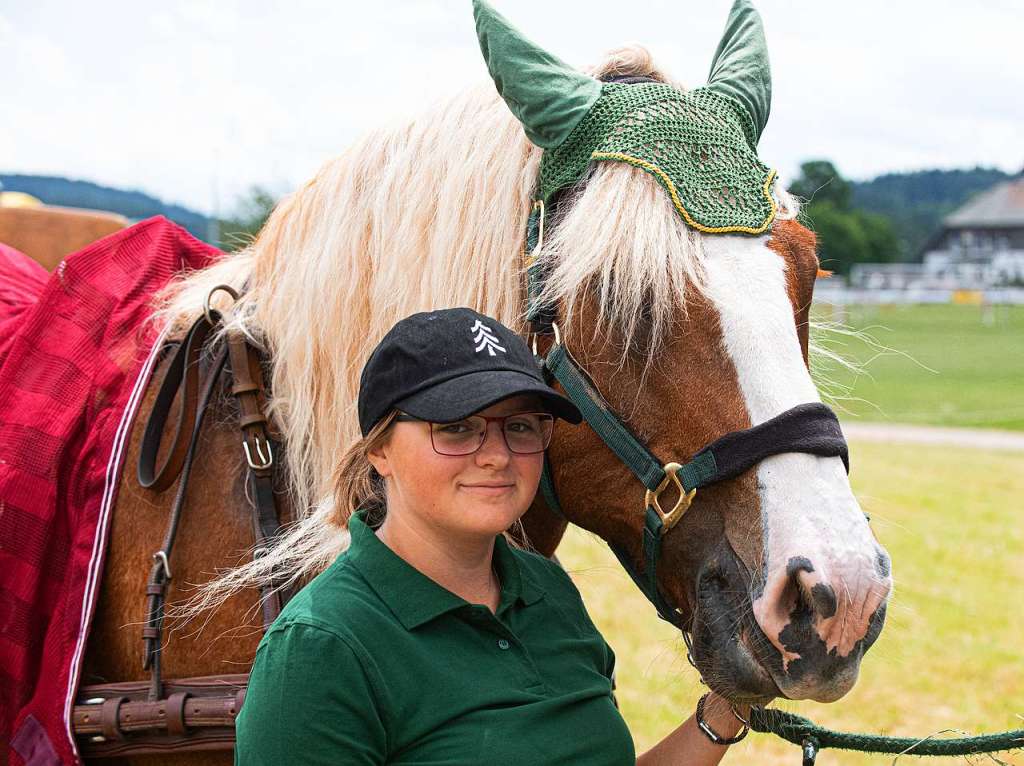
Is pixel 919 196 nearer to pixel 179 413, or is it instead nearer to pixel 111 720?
pixel 179 413

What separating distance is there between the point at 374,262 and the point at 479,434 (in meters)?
0.77

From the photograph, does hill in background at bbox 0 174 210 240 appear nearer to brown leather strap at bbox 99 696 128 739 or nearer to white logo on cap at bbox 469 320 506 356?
brown leather strap at bbox 99 696 128 739

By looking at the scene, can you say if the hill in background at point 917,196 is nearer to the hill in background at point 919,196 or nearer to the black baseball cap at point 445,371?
the hill in background at point 919,196

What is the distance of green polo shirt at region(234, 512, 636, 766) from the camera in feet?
4.32

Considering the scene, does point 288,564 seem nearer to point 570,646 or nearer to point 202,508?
point 202,508

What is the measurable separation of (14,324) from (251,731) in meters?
1.59

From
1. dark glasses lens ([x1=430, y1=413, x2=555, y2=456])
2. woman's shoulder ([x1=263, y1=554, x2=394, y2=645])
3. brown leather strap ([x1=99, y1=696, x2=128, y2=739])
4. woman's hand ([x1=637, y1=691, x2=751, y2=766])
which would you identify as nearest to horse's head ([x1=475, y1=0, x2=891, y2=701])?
woman's hand ([x1=637, y1=691, x2=751, y2=766])

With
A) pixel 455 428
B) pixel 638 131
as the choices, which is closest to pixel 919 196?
pixel 638 131

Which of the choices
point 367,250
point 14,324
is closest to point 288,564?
point 367,250

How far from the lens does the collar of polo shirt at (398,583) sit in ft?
4.77

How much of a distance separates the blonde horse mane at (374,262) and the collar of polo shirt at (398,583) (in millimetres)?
365

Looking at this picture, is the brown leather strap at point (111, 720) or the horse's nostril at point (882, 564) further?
the brown leather strap at point (111, 720)

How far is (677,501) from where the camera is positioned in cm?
171

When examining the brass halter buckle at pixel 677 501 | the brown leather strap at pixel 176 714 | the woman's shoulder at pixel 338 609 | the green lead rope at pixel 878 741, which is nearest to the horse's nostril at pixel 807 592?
the brass halter buckle at pixel 677 501
